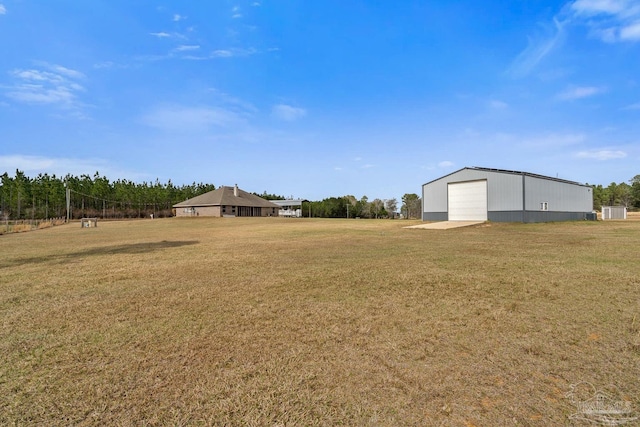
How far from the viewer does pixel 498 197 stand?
30641mm

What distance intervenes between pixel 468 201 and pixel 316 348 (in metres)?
33.0

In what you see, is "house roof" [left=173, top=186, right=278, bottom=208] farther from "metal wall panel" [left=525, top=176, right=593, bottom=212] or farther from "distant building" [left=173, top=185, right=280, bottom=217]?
"metal wall panel" [left=525, top=176, right=593, bottom=212]

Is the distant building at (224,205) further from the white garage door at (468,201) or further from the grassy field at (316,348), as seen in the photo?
the grassy field at (316,348)

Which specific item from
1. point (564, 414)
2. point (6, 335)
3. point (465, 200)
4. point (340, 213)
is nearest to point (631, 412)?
point (564, 414)


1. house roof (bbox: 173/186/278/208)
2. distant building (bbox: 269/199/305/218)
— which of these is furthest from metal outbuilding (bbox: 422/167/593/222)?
distant building (bbox: 269/199/305/218)

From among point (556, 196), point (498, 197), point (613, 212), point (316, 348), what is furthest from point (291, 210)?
point (316, 348)

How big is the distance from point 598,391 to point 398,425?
6.59ft

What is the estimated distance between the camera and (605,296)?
5.92 meters

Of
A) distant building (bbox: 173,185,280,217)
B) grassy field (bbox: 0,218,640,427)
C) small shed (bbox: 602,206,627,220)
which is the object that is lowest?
grassy field (bbox: 0,218,640,427)

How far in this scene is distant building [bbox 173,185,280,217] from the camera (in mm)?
59656

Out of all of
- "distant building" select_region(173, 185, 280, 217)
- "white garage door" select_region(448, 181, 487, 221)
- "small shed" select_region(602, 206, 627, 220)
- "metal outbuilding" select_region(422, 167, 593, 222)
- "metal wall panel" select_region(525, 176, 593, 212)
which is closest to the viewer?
"metal outbuilding" select_region(422, 167, 593, 222)

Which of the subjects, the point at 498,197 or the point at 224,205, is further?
the point at 224,205

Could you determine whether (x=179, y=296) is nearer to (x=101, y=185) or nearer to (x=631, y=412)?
(x=631, y=412)

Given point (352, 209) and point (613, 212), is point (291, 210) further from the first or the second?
point (613, 212)
